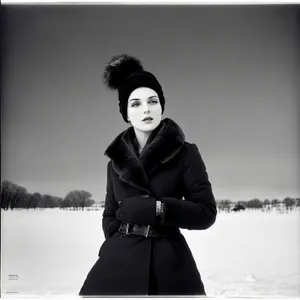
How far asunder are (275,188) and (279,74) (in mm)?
576

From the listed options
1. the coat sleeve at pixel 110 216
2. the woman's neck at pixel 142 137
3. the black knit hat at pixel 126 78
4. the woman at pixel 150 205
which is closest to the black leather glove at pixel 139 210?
the woman at pixel 150 205

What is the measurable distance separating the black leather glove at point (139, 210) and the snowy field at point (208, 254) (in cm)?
43

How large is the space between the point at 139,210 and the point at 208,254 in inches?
25.3

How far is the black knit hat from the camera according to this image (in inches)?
64.9

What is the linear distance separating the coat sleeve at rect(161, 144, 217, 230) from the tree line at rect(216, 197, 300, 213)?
438mm

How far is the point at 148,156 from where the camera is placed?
1.55 metres

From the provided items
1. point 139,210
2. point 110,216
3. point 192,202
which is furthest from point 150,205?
point 110,216

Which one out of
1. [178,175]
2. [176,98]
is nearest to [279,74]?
[176,98]

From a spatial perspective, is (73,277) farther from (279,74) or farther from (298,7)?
(298,7)

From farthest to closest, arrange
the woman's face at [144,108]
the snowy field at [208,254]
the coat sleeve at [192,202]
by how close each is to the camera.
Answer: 1. the snowy field at [208,254]
2. the woman's face at [144,108]
3. the coat sleeve at [192,202]

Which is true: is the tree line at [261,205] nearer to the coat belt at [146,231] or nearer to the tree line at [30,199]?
the coat belt at [146,231]

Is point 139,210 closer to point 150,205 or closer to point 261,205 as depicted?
point 150,205

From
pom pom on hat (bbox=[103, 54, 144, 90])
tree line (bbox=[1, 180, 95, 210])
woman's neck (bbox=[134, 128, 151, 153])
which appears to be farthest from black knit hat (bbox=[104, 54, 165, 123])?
tree line (bbox=[1, 180, 95, 210])

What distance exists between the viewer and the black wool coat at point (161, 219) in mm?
1502
